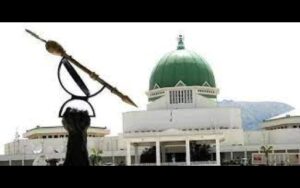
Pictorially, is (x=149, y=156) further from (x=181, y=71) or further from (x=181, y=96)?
(x=181, y=71)

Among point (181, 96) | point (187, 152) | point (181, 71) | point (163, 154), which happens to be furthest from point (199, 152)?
point (181, 71)

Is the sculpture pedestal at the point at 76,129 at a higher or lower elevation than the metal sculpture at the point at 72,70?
lower

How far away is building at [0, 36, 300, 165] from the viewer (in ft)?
152

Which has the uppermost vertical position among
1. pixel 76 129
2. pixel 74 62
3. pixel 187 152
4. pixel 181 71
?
pixel 181 71

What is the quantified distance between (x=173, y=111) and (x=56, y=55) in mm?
37255

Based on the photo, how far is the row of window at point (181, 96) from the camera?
47.8 m

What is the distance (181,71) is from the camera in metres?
47.2

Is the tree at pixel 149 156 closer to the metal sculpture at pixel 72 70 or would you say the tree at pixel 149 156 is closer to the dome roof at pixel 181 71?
the dome roof at pixel 181 71

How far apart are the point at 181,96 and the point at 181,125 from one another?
2096 mm

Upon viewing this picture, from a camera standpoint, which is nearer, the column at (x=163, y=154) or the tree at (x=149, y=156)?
the tree at (x=149, y=156)

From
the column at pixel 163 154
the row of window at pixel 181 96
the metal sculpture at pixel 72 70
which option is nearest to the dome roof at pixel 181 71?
the row of window at pixel 181 96

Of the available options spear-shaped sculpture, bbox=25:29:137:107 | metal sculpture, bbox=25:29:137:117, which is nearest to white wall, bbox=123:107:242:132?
spear-shaped sculpture, bbox=25:29:137:107

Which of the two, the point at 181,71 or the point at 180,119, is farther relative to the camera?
the point at 180,119

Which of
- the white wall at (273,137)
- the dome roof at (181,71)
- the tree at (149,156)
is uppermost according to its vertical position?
the dome roof at (181,71)
